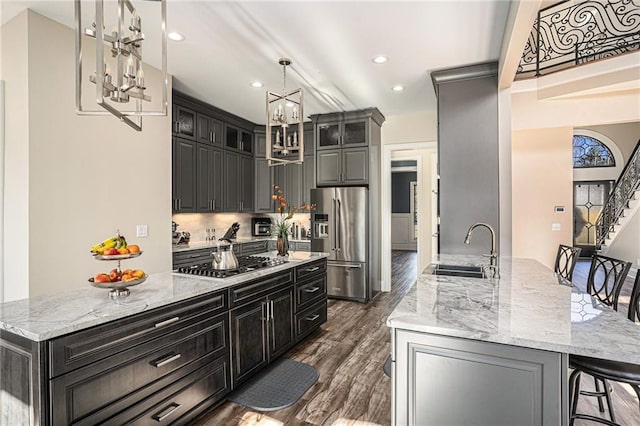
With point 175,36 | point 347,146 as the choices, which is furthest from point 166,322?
point 347,146

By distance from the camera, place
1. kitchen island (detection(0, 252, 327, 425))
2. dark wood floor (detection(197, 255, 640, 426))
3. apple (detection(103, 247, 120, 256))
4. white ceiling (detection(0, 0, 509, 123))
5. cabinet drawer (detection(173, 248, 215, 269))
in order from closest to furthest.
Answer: kitchen island (detection(0, 252, 327, 425)) → apple (detection(103, 247, 120, 256)) → dark wood floor (detection(197, 255, 640, 426)) → white ceiling (detection(0, 0, 509, 123)) → cabinet drawer (detection(173, 248, 215, 269))

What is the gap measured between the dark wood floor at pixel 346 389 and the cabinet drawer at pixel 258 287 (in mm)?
716

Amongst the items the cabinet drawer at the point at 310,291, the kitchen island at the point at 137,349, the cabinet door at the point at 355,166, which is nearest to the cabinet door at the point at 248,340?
the kitchen island at the point at 137,349

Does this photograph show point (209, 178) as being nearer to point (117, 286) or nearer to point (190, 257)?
point (190, 257)

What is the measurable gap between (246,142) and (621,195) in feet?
27.8

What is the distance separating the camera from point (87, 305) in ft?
5.66

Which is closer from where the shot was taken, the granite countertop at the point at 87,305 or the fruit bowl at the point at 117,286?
the granite countertop at the point at 87,305

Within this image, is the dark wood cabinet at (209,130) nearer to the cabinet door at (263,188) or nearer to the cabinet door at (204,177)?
the cabinet door at (204,177)

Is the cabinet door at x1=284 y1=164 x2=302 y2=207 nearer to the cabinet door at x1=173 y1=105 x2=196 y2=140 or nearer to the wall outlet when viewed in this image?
the cabinet door at x1=173 y1=105 x2=196 y2=140

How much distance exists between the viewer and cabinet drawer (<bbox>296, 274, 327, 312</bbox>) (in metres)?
3.22

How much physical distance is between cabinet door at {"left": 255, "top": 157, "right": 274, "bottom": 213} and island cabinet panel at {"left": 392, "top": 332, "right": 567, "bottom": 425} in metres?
4.77

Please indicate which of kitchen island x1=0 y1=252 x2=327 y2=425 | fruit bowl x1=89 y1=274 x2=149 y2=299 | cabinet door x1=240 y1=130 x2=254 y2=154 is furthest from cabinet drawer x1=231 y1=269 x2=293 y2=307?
cabinet door x1=240 y1=130 x2=254 y2=154

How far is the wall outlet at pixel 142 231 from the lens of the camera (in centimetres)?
340

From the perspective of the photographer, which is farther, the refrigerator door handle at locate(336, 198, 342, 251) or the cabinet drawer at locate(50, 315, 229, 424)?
the refrigerator door handle at locate(336, 198, 342, 251)
